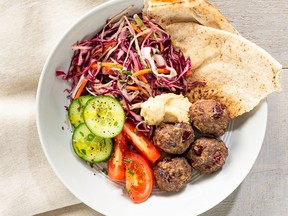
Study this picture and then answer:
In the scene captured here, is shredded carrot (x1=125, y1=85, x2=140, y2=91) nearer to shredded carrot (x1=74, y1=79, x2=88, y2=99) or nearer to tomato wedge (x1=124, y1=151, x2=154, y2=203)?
shredded carrot (x1=74, y1=79, x2=88, y2=99)

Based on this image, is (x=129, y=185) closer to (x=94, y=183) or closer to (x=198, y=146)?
(x=94, y=183)

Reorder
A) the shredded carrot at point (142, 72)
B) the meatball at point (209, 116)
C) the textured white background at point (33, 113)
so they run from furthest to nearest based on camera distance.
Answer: the textured white background at point (33, 113) < the shredded carrot at point (142, 72) < the meatball at point (209, 116)

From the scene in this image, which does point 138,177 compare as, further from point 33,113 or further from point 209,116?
point 33,113

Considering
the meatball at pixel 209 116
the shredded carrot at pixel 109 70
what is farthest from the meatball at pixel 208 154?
the shredded carrot at pixel 109 70

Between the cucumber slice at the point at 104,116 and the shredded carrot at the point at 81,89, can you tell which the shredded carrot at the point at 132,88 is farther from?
the shredded carrot at the point at 81,89

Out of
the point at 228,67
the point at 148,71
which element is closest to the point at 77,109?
the point at 148,71

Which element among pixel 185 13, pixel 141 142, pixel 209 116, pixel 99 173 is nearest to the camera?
pixel 209 116

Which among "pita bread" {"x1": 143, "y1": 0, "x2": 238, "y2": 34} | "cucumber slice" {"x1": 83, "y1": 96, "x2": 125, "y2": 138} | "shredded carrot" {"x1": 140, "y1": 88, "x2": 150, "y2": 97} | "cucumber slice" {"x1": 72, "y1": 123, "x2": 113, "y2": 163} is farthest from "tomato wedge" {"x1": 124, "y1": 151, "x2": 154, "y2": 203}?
"pita bread" {"x1": 143, "y1": 0, "x2": 238, "y2": 34}

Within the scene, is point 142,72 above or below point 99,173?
above
